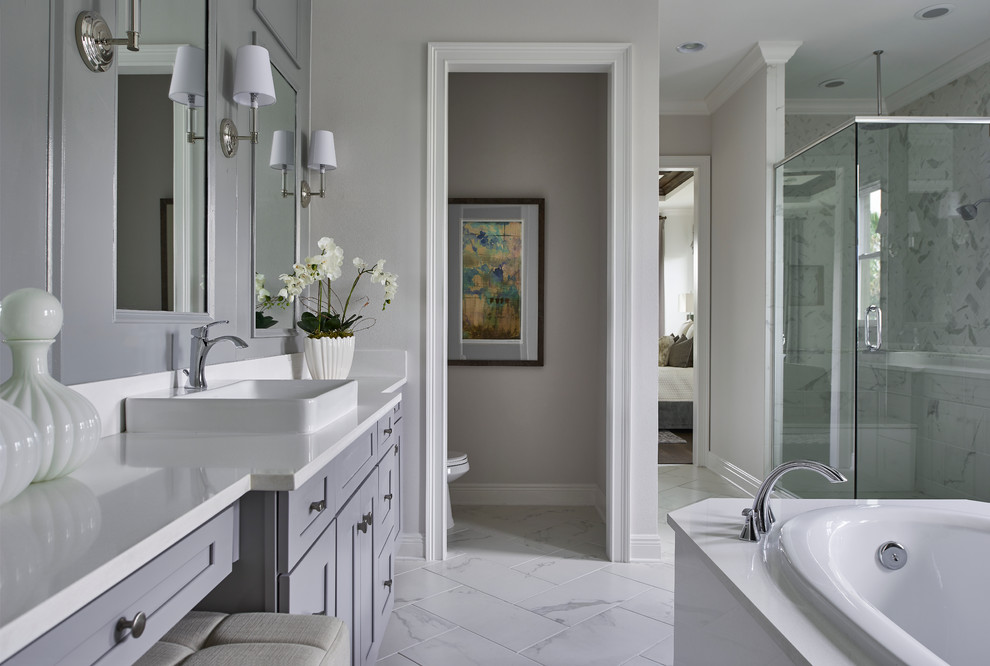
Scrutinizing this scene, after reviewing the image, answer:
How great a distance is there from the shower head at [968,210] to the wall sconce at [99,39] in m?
3.42

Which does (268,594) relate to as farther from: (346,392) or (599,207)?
(599,207)

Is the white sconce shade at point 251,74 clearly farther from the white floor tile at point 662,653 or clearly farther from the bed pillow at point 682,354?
the bed pillow at point 682,354

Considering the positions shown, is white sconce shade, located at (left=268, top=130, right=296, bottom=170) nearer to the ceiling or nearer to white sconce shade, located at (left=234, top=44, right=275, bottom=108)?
white sconce shade, located at (left=234, top=44, right=275, bottom=108)

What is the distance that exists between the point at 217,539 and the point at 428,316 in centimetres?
190

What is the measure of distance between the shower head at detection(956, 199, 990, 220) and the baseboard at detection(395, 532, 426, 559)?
2.98m

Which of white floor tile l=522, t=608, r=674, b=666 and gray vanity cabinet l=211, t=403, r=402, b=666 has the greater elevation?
gray vanity cabinet l=211, t=403, r=402, b=666

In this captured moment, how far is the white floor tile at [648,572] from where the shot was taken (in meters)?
2.60

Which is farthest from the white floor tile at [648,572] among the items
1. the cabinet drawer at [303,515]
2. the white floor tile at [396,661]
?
the cabinet drawer at [303,515]

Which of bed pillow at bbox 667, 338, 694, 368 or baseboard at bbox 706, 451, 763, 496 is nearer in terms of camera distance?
baseboard at bbox 706, 451, 763, 496

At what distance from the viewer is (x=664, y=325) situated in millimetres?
8461

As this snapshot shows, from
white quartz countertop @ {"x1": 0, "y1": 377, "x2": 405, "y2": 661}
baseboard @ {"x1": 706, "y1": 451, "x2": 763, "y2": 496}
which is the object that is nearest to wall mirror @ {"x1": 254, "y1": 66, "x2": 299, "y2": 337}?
white quartz countertop @ {"x1": 0, "y1": 377, "x2": 405, "y2": 661}

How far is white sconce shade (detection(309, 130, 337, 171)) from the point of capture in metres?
2.69

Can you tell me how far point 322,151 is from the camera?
2.69 m

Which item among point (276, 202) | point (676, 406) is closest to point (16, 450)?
point (276, 202)
